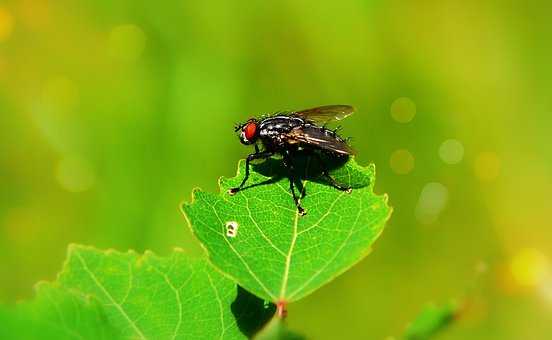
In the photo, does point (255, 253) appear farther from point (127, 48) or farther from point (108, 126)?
point (127, 48)

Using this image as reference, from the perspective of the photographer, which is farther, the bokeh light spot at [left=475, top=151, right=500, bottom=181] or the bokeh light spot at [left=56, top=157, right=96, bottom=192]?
the bokeh light spot at [left=475, top=151, right=500, bottom=181]

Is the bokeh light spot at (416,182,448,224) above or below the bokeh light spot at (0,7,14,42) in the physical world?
below

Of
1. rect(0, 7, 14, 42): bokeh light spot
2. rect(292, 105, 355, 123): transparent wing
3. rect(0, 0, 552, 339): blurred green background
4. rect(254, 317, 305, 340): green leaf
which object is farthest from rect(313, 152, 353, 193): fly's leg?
rect(0, 7, 14, 42): bokeh light spot

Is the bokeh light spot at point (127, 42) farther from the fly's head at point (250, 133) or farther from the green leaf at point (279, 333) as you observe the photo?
the green leaf at point (279, 333)

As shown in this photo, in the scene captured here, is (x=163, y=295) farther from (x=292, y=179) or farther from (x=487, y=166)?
(x=487, y=166)

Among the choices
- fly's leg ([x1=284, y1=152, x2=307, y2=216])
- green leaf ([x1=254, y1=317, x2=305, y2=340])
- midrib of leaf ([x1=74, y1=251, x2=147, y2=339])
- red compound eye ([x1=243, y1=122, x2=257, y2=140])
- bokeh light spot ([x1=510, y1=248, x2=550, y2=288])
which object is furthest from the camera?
bokeh light spot ([x1=510, y1=248, x2=550, y2=288])

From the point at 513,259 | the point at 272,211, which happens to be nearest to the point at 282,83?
the point at 513,259

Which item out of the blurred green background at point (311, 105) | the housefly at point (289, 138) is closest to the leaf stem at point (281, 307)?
the housefly at point (289, 138)

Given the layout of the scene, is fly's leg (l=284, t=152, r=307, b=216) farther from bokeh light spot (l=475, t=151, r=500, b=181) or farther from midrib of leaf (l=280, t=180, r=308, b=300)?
bokeh light spot (l=475, t=151, r=500, b=181)
